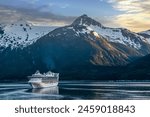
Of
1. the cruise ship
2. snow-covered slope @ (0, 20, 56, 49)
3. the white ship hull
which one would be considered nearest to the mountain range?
snow-covered slope @ (0, 20, 56, 49)

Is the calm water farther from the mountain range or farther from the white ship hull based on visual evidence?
the mountain range

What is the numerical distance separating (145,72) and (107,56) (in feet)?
22.5

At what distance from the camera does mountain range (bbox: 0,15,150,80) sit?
229 feet

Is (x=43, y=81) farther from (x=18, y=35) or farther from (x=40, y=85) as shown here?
(x=18, y=35)

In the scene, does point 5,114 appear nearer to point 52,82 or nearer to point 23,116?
point 23,116

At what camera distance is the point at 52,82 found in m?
54.6

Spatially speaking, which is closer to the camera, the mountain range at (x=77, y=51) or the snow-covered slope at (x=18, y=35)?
the mountain range at (x=77, y=51)

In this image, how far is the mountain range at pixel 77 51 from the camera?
229 feet

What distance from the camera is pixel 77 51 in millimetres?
79188

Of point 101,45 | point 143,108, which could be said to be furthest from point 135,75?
point 143,108

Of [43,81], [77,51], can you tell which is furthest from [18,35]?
[43,81]

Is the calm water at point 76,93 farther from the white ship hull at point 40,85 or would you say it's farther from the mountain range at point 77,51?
the mountain range at point 77,51

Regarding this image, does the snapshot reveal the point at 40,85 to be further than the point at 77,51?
No

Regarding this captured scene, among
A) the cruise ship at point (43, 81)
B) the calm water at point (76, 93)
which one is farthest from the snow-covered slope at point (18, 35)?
the calm water at point (76, 93)
